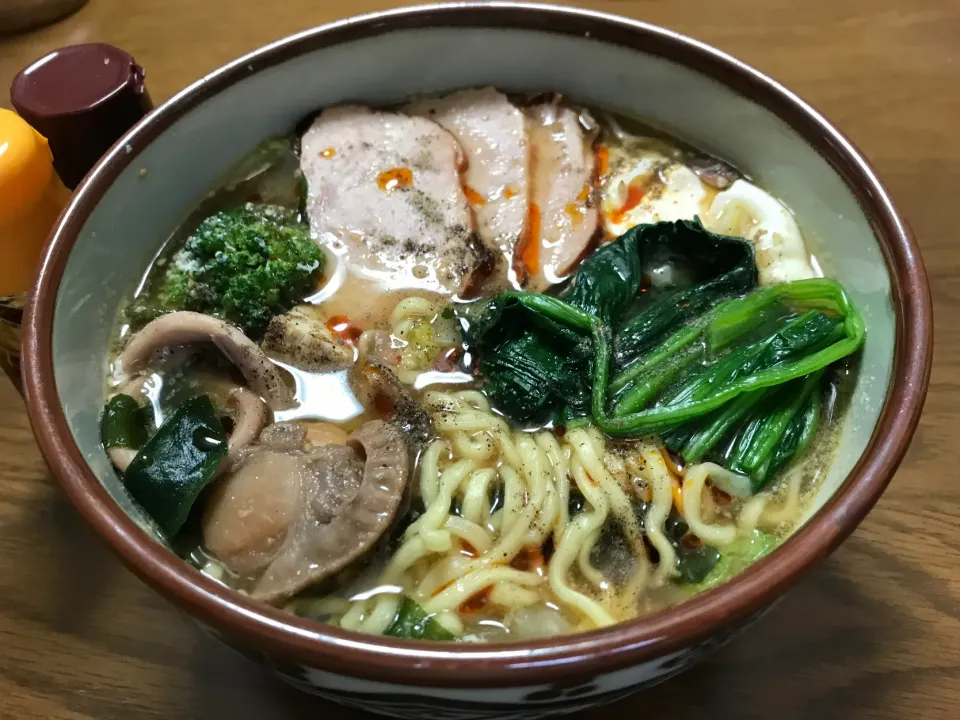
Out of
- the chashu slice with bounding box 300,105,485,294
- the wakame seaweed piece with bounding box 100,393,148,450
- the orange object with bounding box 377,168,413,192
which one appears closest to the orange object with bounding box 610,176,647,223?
the chashu slice with bounding box 300,105,485,294

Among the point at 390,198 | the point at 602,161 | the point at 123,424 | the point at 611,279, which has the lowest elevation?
the point at 123,424

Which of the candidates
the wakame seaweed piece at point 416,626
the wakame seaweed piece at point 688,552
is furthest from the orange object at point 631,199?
the wakame seaweed piece at point 416,626

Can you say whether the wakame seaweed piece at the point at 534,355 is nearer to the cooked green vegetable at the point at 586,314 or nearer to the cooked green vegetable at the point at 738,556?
the cooked green vegetable at the point at 586,314

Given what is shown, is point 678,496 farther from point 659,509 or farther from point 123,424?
point 123,424

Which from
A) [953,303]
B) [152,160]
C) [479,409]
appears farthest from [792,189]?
[152,160]

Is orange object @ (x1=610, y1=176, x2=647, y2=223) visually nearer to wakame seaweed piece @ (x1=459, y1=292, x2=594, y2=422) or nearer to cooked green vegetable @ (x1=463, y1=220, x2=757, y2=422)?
cooked green vegetable @ (x1=463, y1=220, x2=757, y2=422)

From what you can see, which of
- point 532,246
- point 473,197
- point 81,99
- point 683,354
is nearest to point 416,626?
point 683,354
